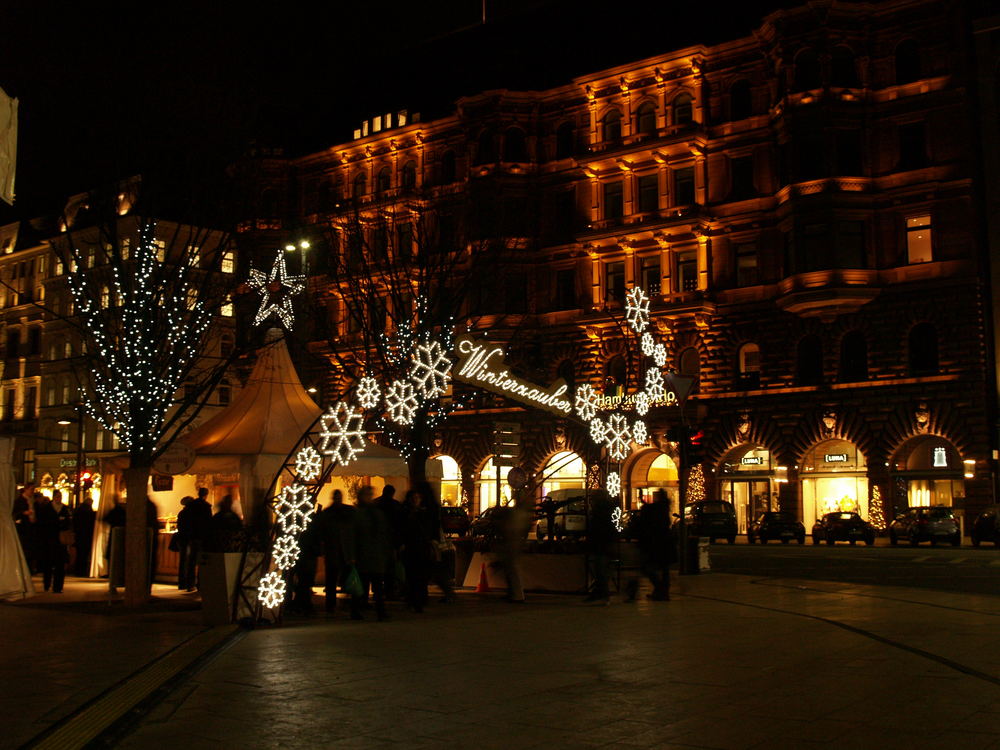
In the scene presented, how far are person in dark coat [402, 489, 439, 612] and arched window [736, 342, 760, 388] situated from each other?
31308mm

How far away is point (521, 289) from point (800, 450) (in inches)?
601

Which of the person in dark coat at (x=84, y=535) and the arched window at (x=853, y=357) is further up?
the arched window at (x=853, y=357)

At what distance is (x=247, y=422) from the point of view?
22781mm

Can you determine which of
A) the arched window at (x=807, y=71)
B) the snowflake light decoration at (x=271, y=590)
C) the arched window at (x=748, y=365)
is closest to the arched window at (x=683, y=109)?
the arched window at (x=807, y=71)

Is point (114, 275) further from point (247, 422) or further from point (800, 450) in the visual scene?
point (800, 450)

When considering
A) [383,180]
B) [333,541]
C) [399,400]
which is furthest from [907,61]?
[333,541]

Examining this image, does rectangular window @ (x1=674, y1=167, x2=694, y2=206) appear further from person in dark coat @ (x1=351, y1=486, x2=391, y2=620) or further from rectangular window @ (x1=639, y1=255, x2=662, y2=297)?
person in dark coat @ (x1=351, y1=486, x2=391, y2=620)

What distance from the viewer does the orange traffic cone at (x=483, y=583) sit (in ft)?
65.6

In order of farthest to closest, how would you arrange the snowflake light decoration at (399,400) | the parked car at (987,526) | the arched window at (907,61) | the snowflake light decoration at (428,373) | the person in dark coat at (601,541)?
the arched window at (907,61), the parked car at (987,526), the person in dark coat at (601,541), the snowflake light decoration at (428,373), the snowflake light decoration at (399,400)

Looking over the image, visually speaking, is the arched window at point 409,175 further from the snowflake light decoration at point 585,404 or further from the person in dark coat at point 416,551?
the person in dark coat at point 416,551

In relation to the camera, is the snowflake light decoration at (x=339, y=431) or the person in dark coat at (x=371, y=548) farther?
the snowflake light decoration at (x=339, y=431)

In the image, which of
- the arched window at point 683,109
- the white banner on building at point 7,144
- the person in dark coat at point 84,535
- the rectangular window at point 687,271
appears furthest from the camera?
the arched window at point 683,109

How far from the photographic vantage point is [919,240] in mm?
41906

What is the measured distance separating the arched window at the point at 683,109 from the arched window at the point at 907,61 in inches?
346
